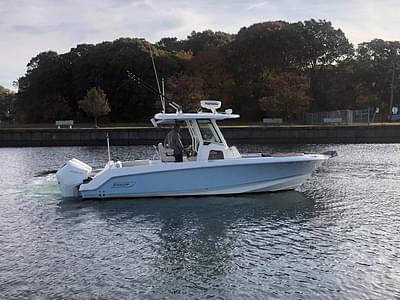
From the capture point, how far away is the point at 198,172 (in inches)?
624

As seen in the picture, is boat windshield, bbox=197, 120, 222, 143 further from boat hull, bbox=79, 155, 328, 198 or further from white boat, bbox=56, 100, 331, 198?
boat hull, bbox=79, 155, 328, 198

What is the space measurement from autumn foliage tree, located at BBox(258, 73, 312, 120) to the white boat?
40802 millimetres

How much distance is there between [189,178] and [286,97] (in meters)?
42.4

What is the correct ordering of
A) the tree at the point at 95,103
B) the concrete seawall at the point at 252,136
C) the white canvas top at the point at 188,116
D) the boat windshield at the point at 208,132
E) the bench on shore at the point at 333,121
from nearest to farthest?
1. the white canvas top at the point at 188,116
2. the boat windshield at the point at 208,132
3. the concrete seawall at the point at 252,136
4. the bench on shore at the point at 333,121
5. the tree at the point at 95,103

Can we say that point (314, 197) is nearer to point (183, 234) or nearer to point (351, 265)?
point (183, 234)

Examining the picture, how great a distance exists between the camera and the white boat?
15.8 m

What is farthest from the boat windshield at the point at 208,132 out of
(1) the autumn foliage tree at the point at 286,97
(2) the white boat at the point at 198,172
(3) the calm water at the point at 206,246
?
(1) the autumn foliage tree at the point at 286,97

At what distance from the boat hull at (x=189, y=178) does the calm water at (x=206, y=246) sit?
346mm

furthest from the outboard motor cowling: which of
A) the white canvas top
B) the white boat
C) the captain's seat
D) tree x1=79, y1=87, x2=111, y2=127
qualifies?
tree x1=79, y1=87, x2=111, y2=127

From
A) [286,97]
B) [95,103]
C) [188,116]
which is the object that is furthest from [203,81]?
[188,116]

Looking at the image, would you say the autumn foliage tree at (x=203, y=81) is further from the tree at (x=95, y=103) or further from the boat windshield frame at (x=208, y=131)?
the boat windshield frame at (x=208, y=131)

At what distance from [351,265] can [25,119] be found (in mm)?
71451

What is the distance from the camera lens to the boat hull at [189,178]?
51.8 ft

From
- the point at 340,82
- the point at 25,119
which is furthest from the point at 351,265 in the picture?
the point at 25,119
